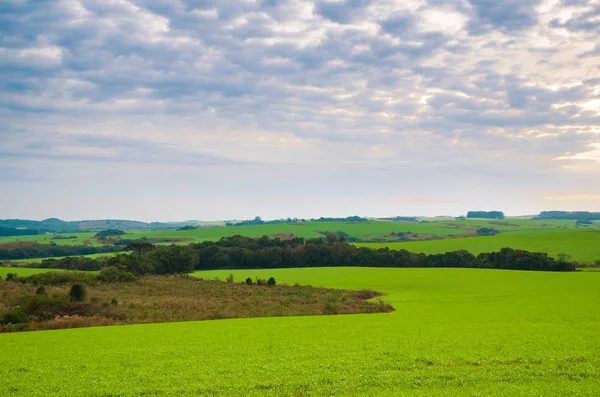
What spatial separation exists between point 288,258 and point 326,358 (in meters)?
101

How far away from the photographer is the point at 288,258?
120000 millimetres

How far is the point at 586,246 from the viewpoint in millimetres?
102062

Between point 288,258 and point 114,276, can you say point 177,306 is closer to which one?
point 114,276

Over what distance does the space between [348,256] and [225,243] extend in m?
40.1

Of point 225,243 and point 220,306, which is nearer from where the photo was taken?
point 220,306

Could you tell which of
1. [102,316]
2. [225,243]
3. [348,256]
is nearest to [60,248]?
[225,243]

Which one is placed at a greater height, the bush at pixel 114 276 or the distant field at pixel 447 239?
the distant field at pixel 447 239

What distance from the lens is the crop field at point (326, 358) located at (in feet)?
52.6

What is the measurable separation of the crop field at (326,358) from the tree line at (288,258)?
63.2 m

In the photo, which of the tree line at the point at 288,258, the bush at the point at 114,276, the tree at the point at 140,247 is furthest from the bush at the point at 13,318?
the tree at the point at 140,247

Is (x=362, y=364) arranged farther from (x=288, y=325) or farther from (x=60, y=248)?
(x=60, y=248)

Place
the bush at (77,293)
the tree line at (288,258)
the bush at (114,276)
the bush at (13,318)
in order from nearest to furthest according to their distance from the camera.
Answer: the bush at (13,318) < the bush at (77,293) < the bush at (114,276) < the tree line at (288,258)

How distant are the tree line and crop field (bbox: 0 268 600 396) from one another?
63239 millimetres

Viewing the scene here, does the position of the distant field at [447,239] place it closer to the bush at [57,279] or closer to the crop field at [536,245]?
the crop field at [536,245]
